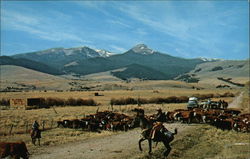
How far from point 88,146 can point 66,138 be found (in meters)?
5.07

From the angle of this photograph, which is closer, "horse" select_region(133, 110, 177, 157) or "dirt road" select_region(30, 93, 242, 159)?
"horse" select_region(133, 110, 177, 157)

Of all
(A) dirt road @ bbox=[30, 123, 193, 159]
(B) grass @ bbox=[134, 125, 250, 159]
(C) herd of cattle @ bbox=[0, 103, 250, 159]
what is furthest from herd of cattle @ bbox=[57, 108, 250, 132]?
(A) dirt road @ bbox=[30, 123, 193, 159]

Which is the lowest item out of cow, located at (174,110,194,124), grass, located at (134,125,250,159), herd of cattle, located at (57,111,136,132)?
grass, located at (134,125,250,159)

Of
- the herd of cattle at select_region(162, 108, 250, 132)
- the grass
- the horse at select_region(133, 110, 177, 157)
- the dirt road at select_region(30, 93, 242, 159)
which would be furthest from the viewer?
the herd of cattle at select_region(162, 108, 250, 132)

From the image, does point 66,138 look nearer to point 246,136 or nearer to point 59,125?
point 59,125

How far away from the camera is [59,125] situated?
35.5 meters

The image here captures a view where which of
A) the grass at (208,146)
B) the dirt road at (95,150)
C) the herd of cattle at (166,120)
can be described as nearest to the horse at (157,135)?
the grass at (208,146)

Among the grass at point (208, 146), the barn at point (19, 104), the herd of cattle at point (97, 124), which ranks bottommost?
the grass at point (208, 146)

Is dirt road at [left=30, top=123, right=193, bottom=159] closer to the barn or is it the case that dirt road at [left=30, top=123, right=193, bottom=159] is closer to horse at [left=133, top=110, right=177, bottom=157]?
horse at [left=133, top=110, right=177, bottom=157]

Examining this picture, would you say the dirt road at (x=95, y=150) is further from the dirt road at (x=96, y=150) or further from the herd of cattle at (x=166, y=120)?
the herd of cattle at (x=166, y=120)

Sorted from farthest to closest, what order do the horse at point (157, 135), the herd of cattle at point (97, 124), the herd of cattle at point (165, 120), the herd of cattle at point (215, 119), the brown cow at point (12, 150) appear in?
the herd of cattle at point (97, 124)
the herd of cattle at point (165, 120)
the herd of cattle at point (215, 119)
the horse at point (157, 135)
the brown cow at point (12, 150)

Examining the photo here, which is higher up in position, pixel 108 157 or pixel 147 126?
pixel 147 126

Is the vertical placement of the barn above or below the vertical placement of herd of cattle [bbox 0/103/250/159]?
above

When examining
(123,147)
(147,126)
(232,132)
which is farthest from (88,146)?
(232,132)
